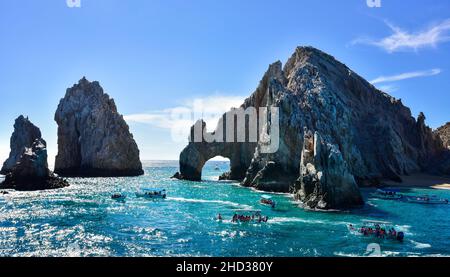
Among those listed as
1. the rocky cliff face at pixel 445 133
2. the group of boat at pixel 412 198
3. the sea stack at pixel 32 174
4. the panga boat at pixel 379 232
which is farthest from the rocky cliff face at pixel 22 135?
the rocky cliff face at pixel 445 133

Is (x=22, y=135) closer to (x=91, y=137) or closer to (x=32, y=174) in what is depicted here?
(x=91, y=137)

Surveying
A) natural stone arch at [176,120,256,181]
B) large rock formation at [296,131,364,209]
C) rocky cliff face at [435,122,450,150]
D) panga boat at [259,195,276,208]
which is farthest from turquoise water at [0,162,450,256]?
rocky cliff face at [435,122,450,150]

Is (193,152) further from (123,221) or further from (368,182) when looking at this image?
(123,221)

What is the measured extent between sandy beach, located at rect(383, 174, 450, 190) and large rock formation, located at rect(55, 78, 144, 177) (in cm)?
10372

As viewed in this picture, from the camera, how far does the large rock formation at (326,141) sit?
6688 centimetres

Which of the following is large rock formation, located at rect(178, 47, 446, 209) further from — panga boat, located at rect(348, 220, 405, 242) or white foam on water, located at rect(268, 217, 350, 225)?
panga boat, located at rect(348, 220, 405, 242)

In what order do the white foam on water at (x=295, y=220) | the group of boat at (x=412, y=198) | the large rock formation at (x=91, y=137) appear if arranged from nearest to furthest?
the white foam on water at (x=295, y=220)
the group of boat at (x=412, y=198)
the large rock formation at (x=91, y=137)

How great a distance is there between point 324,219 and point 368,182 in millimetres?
57100

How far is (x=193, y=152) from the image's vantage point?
Result: 136 meters

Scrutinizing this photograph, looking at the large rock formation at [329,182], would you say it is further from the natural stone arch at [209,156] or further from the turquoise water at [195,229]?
the natural stone arch at [209,156]

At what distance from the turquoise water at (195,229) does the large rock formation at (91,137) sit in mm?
77840

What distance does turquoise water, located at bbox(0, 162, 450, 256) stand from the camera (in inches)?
1507
